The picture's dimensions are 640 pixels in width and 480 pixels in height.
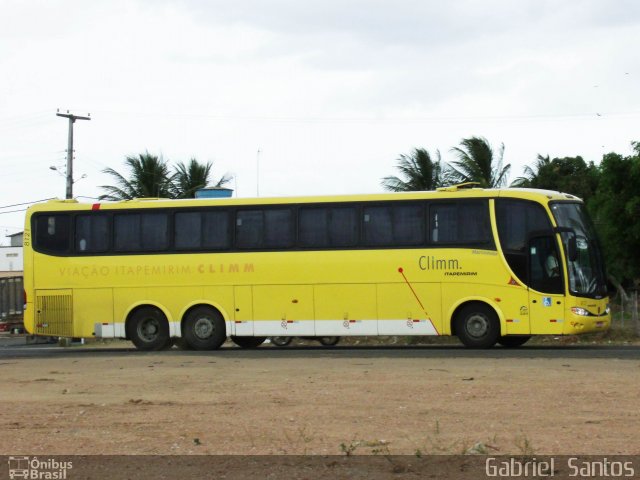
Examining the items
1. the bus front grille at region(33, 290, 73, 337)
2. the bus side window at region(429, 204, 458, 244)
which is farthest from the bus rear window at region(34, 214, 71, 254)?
the bus side window at region(429, 204, 458, 244)

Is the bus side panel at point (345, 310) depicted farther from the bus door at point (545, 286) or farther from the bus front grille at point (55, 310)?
the bus front grille at point (55, 310)

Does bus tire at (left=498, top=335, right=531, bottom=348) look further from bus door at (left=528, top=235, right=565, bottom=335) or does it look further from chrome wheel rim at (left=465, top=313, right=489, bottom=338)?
bus door at (left=528, top=235, right=565, bottom=335)

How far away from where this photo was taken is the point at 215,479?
844cm

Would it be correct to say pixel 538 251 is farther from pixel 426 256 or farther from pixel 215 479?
pixel 215 479

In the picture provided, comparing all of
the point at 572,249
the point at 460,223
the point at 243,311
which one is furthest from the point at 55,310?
the point at 572,249

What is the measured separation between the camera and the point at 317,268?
2338 centimetres

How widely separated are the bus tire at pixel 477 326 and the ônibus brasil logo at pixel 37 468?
14.1 meters

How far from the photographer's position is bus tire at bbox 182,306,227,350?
23.9 meters

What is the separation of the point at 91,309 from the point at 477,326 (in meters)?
8.99

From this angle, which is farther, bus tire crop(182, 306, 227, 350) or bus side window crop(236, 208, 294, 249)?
bus tire crop(182, 306, 227, 350)

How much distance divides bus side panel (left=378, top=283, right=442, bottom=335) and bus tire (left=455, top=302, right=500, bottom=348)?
49cm

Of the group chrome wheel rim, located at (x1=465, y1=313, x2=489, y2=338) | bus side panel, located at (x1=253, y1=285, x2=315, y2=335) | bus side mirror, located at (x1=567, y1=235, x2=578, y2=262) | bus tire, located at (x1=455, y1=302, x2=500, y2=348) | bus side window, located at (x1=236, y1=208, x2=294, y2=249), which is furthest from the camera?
bus side window, located at (x1=236, y1=208, x2=294, y2=249)

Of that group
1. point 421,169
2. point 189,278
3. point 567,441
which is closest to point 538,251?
point 189,278

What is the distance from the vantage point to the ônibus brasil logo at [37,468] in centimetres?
874
